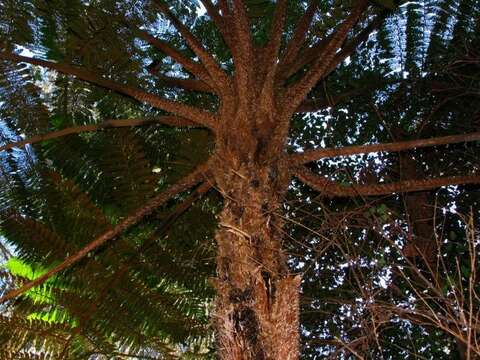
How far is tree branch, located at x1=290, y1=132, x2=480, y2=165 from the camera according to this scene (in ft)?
8.14

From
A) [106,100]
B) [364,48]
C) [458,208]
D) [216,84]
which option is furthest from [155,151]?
[458,208]

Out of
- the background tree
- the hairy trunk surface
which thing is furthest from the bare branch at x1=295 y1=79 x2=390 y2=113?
the hairy trunk surface

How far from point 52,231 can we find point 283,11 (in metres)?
2.02

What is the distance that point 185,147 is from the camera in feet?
12.1

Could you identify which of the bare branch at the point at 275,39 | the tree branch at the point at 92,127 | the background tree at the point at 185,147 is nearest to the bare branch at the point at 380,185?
the background tree at the point at 185,147

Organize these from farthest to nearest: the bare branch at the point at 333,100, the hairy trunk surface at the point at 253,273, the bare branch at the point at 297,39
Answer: the bare branch at the point at 333,100
the bare branch at the point at 297,39
the hairy trunk surface at the point at 253,273

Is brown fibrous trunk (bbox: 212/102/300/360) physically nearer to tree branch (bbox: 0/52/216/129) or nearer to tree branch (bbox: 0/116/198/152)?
tree branch (bbox: 0/52/216/129)

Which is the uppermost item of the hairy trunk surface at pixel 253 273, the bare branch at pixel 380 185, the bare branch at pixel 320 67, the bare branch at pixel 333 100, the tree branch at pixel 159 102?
the bare branch at pixel 333 100

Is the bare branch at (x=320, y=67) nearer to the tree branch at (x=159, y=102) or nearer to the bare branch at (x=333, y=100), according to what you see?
the tree branch at (x=159, y=102)

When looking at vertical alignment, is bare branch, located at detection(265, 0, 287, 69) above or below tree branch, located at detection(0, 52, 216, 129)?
above

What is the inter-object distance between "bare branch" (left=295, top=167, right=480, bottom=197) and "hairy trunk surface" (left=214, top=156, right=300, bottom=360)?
0.33m

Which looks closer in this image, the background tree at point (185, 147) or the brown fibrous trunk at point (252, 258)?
the brown fibrous trunk at point (252, 258)

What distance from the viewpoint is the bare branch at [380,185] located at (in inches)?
98.0

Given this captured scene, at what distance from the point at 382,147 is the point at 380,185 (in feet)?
0.69
